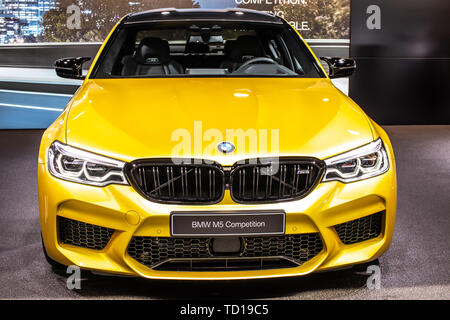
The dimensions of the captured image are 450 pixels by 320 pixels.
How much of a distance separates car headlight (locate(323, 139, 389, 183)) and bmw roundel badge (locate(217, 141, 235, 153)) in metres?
0.39

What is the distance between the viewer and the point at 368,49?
26.2 feet

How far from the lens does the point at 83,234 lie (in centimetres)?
240

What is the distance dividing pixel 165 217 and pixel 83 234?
400 mm

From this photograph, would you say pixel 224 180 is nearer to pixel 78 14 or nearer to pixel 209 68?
pixel 209 68

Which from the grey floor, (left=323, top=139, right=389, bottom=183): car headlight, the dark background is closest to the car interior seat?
the grey floor

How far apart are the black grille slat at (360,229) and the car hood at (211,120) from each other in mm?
315

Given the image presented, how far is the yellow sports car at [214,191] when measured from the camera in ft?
7.47

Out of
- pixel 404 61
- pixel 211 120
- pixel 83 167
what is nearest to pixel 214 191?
pixel 211 120

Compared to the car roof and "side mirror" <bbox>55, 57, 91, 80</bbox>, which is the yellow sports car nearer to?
"side mirror" <bbox>55, 57, 91, 80</bbox>

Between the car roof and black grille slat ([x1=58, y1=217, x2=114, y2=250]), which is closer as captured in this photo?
black grille slat ([x1=58, y1=217, x2=114, y2=250])

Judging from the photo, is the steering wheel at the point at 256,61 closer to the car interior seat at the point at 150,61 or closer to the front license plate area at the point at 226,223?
the car interior seat at the point at 150,61

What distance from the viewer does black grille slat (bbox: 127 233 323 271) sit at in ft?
7.66
